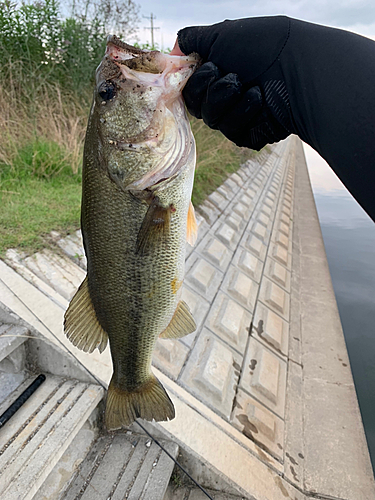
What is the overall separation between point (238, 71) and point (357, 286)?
19.9 feet

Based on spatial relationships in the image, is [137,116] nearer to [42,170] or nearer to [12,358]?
[12,358]

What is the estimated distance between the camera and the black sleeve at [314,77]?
1.19 metres

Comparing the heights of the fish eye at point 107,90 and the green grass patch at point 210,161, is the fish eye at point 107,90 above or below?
above

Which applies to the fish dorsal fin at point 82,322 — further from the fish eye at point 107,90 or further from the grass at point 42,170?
the grass at point 42,170

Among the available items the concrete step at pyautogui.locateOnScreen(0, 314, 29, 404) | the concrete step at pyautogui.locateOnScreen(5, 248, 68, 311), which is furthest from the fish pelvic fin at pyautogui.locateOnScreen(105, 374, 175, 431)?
the concrete step at pyautogui.locateOnScreen(5, 248, 68, 311)

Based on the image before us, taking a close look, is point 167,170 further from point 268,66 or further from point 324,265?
point 324,265

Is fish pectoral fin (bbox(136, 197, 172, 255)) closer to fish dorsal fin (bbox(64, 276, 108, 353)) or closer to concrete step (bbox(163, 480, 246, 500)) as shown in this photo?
fish dorsal fin (bbox(64, 276, 108, 353))

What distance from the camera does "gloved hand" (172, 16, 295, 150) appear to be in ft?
4.51

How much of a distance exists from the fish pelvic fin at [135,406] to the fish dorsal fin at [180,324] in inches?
10.0

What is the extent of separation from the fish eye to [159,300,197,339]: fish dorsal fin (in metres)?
0.93

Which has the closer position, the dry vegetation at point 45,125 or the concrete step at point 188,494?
the concrete step at point 188,494

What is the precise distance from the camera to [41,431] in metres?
1.99

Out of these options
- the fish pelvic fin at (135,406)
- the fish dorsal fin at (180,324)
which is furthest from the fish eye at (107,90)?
the fish pelvic fin at (135,406)

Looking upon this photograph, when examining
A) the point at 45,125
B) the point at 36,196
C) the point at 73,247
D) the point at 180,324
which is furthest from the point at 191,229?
the point at 45,125
